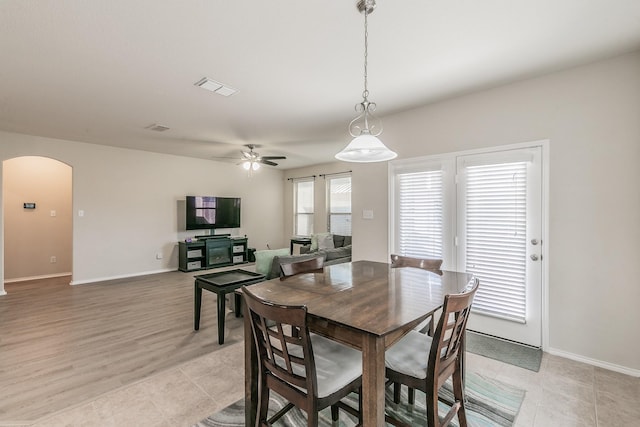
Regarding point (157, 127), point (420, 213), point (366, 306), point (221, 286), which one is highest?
point (157, 127)

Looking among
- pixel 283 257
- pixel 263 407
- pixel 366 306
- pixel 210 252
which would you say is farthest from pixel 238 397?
pixel 210 252

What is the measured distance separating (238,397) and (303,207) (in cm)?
632

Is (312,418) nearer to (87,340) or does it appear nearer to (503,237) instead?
(503,237)

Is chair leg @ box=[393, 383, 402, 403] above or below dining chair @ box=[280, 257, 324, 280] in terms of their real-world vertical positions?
below

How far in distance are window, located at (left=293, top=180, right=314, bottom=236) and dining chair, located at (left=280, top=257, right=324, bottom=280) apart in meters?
5.52

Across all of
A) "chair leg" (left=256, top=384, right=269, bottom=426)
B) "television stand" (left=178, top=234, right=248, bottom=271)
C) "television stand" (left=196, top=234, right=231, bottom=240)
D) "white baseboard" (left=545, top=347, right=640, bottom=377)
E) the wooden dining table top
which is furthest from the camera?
"television stand" (left=196, top=234, right=231, bottom=240)

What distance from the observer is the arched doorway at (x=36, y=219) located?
17.7 ft

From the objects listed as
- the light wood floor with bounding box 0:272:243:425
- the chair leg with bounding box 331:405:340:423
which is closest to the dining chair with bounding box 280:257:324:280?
the chair leg with bounding box 331:405:340:423

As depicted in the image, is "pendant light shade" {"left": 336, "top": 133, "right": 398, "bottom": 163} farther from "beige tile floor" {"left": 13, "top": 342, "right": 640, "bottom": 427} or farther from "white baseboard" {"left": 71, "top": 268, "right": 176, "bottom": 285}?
"white baseboard" {"left": 71, "top": 268, "right": 176, "bottom": 285}

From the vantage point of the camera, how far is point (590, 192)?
2.49 m

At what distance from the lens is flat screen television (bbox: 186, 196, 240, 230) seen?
6.55 meters

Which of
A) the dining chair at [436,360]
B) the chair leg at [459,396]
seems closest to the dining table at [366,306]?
the dining chair at [436,360]

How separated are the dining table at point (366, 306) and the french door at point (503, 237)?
108 cm

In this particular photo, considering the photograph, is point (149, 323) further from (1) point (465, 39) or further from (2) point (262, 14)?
(1) point (465, 39)
